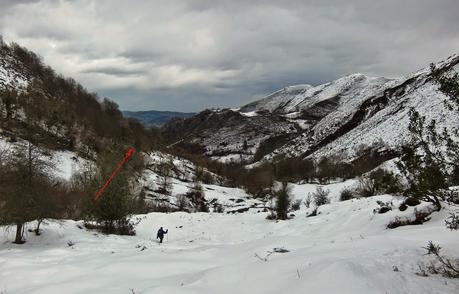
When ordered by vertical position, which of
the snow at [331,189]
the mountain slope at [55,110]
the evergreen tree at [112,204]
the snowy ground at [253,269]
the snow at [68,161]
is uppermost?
the mountain slope at [55,110]

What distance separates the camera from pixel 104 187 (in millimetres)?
25125

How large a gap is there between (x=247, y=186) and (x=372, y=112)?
9277 centimetres

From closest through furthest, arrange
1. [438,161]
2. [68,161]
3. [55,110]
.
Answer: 1. [438,161]
2. [68,161]
3. [55,110]

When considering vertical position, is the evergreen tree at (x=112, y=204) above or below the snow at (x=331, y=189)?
below

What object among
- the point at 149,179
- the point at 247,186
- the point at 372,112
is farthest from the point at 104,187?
the point at 372,112

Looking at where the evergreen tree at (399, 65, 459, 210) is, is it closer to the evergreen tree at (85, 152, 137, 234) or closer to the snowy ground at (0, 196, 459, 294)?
the snowy ground at (0, 196, 459, 294)

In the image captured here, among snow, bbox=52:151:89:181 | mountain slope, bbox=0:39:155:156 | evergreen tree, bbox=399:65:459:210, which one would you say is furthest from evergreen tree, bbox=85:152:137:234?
mountain slope, bbox=0:39:155:156

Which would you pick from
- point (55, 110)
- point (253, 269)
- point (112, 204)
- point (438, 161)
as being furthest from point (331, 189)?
point (55, 110)

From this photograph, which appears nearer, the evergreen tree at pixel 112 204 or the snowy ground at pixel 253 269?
the snowy ground at pixel 253 269

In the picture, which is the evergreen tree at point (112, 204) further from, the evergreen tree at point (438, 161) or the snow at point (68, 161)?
the snow at point (68, 161)

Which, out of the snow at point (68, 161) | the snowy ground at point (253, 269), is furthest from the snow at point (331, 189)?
the snowy ground at point (253, 269)

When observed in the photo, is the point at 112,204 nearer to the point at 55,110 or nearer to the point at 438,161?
the point at 438,161

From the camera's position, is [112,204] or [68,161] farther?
[68,161]

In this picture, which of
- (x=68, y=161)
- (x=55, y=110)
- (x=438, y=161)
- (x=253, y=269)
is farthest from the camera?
(x=55, y=110)
